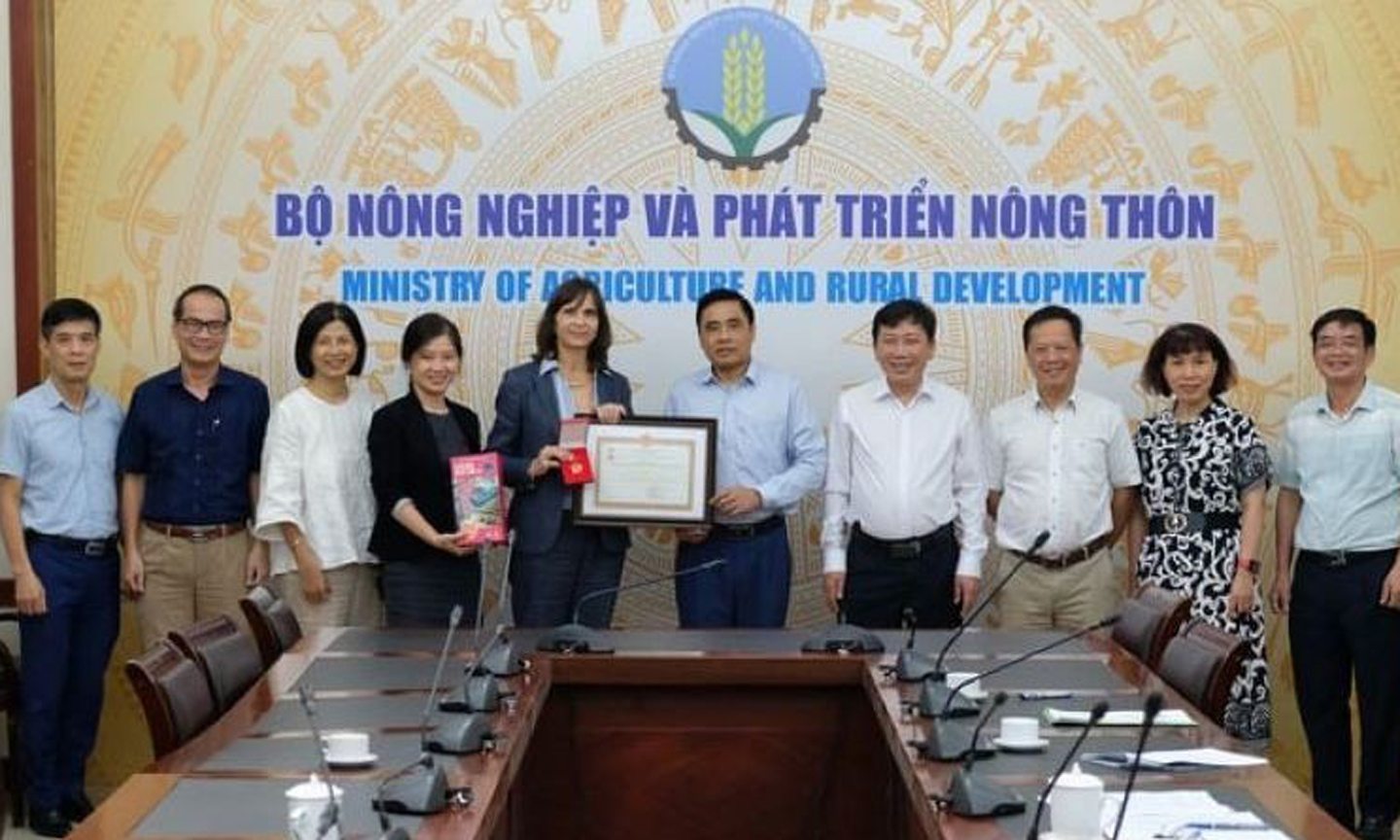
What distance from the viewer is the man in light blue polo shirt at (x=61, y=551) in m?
5.84

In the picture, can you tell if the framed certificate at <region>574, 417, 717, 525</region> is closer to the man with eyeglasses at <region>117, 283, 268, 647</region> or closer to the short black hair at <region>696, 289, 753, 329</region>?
A: the short black hair at <region>696, 289, 753, 329</region>

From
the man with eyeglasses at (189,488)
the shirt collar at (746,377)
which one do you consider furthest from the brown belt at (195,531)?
the shirt collar at (746,377)

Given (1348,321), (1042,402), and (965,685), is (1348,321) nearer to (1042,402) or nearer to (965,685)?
(1042,402)

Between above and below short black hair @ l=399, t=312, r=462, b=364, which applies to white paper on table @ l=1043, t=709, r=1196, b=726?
below

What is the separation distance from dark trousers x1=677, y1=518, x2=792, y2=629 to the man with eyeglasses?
4.17ft

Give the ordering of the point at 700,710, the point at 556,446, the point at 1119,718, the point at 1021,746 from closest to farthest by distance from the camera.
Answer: the point at 1021,746 → the point at 1119,718 → the point at 700,710 → the point at 556,446

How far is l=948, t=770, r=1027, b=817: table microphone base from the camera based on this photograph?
297cm

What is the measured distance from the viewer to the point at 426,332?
5.84 meters

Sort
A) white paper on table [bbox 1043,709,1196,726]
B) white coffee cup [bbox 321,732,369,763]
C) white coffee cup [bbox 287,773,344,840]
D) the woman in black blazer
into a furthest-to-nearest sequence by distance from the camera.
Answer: the woman in black blazer < white paper on table [bbox 1043,709,1196,726] < white coffee cup [bbox 321,732,369,763] < white coffee cup [bbox 287,773,344,840]

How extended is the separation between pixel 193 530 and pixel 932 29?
8.96 ft

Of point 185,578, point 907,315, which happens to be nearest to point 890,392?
point 907,315

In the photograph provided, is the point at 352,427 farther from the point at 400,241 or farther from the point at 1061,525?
the point at 1061,525

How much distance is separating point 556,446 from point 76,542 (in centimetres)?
143

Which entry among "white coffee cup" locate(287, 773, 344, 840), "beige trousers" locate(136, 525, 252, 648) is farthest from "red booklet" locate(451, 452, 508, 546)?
"white coffee cup" locate(287, 773, 344, 840)
